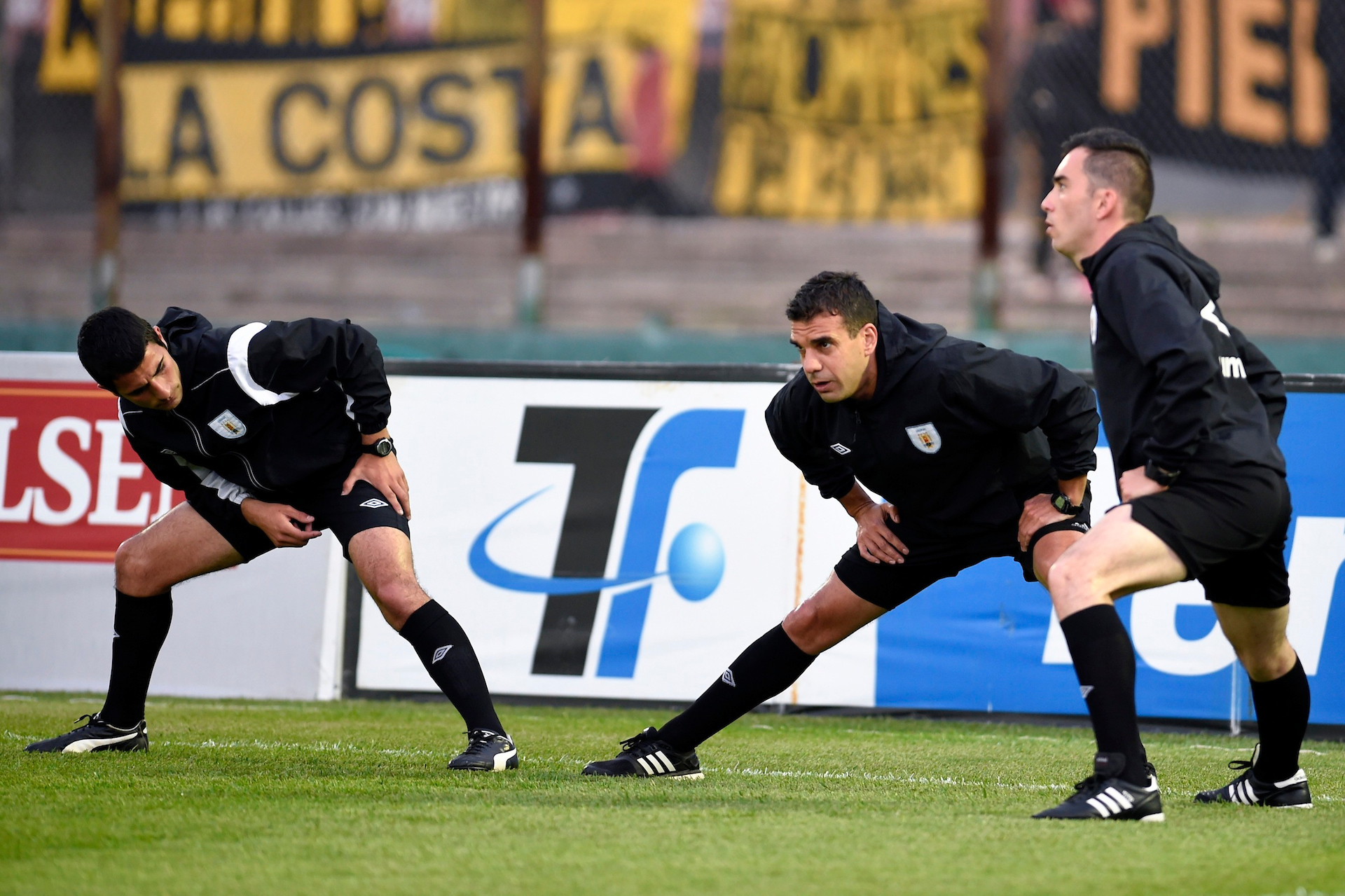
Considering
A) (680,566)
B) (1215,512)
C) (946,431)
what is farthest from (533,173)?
(1215,512)

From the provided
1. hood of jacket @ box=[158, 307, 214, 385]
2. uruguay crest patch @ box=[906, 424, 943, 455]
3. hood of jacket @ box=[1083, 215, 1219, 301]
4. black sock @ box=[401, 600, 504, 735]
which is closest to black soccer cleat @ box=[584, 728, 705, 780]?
black sock @ box=[401, 600, 504, 735]

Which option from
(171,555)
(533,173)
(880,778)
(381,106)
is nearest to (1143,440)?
(880,778)

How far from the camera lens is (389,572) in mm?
5477

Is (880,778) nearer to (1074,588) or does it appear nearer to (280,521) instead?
(1074,588)

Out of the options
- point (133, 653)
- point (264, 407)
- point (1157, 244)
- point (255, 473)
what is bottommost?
point (133, 653)

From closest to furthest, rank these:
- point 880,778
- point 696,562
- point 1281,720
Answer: point 1281,720, point 880,778, point 696,562

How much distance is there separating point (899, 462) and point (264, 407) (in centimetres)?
A: 224

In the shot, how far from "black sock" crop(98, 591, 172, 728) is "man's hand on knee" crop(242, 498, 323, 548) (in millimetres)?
510

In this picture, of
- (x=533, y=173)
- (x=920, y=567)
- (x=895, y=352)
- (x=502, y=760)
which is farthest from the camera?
(x=533, y=173)

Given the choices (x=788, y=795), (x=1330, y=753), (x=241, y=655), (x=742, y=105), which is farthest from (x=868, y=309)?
(x=742, y=105)

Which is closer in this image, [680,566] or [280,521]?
[280,521]

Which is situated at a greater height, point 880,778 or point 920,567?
point 920,567

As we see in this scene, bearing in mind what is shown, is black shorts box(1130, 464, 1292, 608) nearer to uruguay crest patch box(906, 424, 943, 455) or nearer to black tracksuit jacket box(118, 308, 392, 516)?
uruguay crest patch box(906, 424, 943, 455)

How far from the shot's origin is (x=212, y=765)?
5.54 meters
